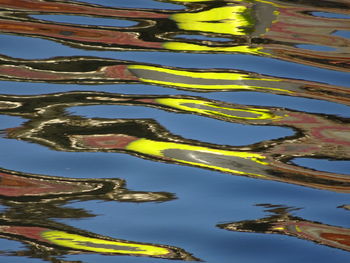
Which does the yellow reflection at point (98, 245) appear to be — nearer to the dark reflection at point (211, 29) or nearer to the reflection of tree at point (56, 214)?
the reflection of tree at point (56, 214)

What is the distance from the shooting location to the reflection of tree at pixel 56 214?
1327 mm

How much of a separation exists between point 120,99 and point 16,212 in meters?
0.62

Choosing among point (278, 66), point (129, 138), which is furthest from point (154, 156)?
point (278, 66)

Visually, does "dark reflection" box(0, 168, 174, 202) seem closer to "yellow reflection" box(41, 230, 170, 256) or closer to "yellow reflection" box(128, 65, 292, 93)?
"yellow reflection" box(41, 230, 170, 256)

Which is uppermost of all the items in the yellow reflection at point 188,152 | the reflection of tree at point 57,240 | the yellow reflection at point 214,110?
the yellow reflection at point 214,110

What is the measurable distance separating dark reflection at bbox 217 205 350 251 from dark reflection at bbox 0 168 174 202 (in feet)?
0.61

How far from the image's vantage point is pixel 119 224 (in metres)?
1.42

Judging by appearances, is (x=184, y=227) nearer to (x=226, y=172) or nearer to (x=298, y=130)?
(x=226, y=172)

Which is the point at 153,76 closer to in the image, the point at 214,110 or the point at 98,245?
the point at 214,110

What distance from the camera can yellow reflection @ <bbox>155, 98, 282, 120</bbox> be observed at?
6.40 feet

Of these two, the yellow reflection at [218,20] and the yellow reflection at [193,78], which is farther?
the yellow reflection at [218,20]

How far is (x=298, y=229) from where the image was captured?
1432mm

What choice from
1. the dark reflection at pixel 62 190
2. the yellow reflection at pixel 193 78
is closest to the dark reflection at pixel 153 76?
the yellow reflection at pixel 193 78

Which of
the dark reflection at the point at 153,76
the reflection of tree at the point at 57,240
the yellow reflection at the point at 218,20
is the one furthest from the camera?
the yellow reflection at the point at 218,20
